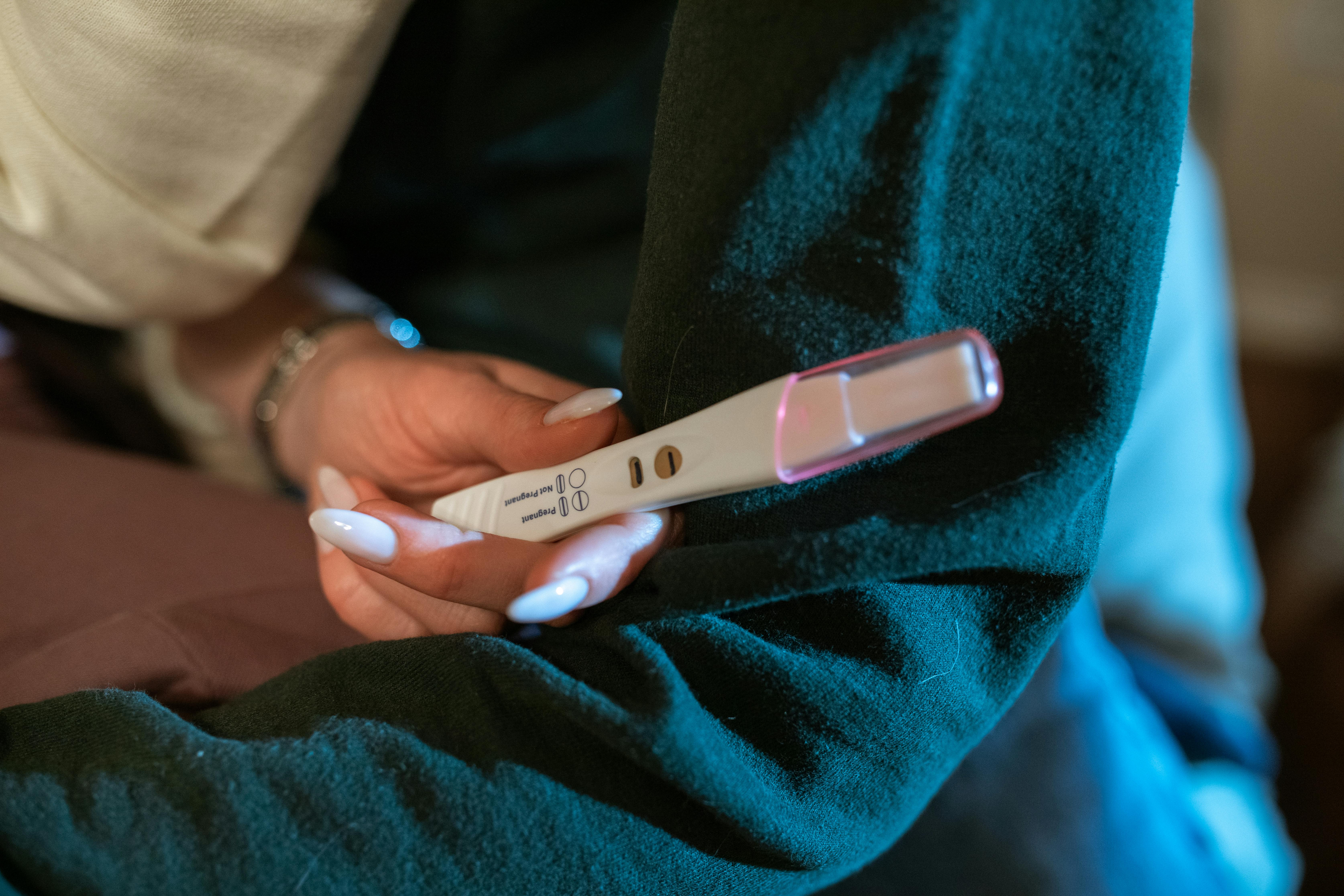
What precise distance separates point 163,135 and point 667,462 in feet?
0.91

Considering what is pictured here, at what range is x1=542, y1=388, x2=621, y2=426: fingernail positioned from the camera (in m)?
0.32

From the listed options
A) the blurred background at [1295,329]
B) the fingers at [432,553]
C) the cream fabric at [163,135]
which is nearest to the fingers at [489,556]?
the fingers at [432,553]

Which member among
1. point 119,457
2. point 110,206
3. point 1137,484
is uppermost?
point 110,206

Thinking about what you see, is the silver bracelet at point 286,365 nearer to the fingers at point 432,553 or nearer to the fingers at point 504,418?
the fingers at point 504,418

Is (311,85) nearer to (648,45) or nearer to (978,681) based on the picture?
(648,45)

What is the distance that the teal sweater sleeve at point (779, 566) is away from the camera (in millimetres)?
249

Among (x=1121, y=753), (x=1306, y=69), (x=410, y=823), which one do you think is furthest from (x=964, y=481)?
(x=1306, y=69)

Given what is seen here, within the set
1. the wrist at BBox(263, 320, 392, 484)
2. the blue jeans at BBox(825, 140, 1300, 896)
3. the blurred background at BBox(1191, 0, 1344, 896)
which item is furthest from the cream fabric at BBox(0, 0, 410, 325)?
the blurred background at BBox(1191, 0, 1344, 896)

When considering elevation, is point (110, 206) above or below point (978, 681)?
above

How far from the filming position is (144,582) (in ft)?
1.22

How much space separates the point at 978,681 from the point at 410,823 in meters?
0.21

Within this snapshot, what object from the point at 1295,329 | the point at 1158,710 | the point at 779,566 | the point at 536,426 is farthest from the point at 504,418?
the point at 1295,329

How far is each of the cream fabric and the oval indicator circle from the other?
0.23 m

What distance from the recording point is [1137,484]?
0.65 metres
